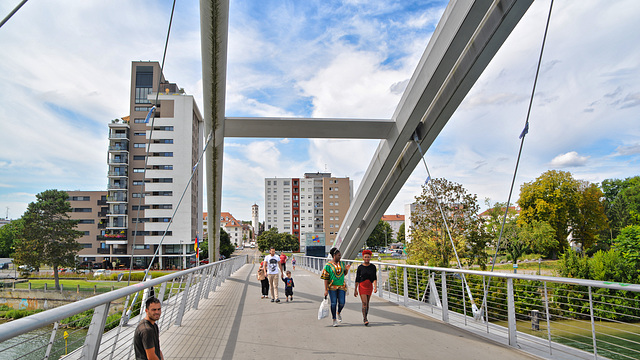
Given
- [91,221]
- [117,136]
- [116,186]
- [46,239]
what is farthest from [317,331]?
[91,221]

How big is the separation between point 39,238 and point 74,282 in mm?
6115

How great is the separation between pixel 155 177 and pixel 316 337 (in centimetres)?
4568

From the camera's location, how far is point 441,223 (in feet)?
67.8

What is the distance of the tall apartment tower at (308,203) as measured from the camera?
305ft

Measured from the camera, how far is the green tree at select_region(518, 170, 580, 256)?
47.0 meters

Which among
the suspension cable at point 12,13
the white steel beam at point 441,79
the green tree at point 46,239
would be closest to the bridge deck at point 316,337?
the suspension cable at point 12,13

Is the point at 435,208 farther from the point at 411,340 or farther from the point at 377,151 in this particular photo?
the point at 411,340

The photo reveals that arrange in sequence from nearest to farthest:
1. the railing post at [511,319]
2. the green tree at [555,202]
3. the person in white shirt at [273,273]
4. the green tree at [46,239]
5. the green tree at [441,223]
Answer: the railing post at [511,319], the person in white shirt at [273,273], the green tree at [441,223], the green tree at [46,239], the green tree at [555,202]

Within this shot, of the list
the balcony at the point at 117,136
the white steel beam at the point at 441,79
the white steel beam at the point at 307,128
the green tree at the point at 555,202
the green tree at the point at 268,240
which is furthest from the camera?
the green tree at the point at 268,240

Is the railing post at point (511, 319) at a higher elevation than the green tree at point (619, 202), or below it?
below

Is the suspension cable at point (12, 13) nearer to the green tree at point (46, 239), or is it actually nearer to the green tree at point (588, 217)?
the green tree at point (46, 239)

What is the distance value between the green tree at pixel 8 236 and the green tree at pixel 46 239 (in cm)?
275

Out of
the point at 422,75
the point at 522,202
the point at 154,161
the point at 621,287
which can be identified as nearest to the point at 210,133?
the point at 422,75

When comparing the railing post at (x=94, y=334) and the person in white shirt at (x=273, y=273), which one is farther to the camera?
the person in white shirt at (x=273, y=273)
